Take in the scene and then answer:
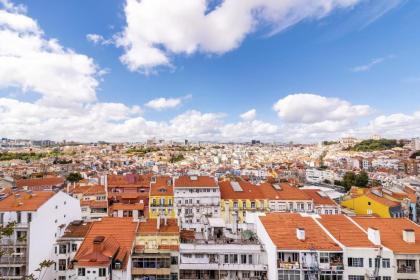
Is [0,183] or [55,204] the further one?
[0,183]

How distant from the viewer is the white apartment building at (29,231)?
95.8 ft

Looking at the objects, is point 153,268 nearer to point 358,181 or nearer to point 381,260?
point 381,260

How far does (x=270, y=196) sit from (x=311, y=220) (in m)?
16.4

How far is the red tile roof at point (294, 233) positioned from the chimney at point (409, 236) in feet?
23.4

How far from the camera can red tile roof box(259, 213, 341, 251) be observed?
27.8 metres

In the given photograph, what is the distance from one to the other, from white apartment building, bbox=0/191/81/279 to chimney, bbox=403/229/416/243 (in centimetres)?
3630

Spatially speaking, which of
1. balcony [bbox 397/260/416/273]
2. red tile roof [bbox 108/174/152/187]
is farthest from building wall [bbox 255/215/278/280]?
red tile roof [bbox 108/174/152/187]

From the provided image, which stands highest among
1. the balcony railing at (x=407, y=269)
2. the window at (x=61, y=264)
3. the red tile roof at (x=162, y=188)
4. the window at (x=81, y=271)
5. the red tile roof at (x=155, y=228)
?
the red tile roof at (x=162, y=188)

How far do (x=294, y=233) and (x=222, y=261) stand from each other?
7.84 m

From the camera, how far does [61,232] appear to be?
34.5 metres

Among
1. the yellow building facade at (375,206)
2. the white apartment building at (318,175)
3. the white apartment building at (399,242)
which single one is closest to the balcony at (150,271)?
the white apartment building at (399,242)

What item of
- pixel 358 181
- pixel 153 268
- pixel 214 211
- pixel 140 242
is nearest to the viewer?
pixel 153 268

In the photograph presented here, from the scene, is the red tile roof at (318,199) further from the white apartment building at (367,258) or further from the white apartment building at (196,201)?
the white apartment building at (367,258)

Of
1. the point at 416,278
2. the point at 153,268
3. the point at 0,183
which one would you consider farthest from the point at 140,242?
the point at 0,183
